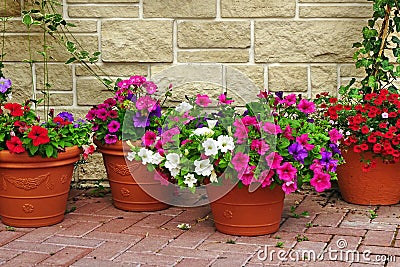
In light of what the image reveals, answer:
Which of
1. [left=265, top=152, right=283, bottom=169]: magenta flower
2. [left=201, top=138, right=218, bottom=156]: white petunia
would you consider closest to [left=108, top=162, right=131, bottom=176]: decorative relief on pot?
[left=201, top=138, right=218, bottom=156]: white petunia

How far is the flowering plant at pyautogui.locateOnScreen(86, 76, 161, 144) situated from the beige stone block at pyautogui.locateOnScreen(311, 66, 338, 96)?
1073 millimetres

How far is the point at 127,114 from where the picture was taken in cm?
382

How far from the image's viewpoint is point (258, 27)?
4.30m

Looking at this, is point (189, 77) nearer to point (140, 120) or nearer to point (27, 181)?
point (140, 120)

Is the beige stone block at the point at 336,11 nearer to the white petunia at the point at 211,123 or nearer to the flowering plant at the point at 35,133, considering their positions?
the white petunia at the point at 211,123

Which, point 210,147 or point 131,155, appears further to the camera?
point 131,155

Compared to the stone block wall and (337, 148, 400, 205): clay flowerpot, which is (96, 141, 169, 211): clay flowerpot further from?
(337, 148, 400, 205): clay flowerpot

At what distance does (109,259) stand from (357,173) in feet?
5.41

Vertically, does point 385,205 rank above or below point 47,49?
below

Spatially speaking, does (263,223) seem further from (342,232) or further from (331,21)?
(331,21)

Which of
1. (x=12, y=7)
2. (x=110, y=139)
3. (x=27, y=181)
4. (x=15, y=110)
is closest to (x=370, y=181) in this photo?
(x=110, y=139)

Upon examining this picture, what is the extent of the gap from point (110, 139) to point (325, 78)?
1438 millimetres

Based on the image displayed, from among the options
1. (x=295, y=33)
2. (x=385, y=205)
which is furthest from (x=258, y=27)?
(x=385, y=205)

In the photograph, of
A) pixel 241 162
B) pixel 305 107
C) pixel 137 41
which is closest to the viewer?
pixel 241 162
